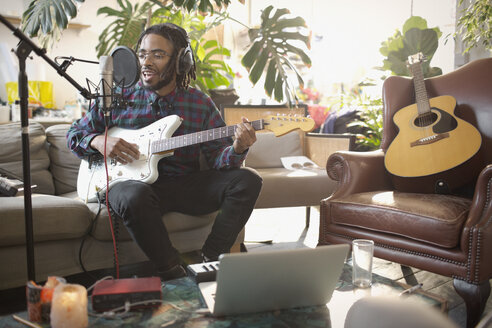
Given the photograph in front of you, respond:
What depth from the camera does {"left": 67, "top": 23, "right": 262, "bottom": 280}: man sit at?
5.15 feet

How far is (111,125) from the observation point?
74.9 inches

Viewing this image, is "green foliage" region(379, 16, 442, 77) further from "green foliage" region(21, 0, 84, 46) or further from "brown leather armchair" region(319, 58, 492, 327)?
"green foliage" region(21, 0, 84, 46)

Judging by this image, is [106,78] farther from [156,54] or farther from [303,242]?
[303,242]

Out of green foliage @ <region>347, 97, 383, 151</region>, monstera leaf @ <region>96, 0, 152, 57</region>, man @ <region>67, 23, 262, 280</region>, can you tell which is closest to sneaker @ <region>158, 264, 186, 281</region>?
man @ <region>67, 23, 262, 280</region>

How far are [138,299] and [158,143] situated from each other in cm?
86

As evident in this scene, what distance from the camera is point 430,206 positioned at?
1570 mm

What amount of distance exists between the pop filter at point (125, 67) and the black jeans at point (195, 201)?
1.40ft

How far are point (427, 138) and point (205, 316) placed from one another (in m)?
1.41

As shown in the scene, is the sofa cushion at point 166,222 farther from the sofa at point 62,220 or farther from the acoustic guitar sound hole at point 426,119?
the acoustic guitar sound hole at point 426,119

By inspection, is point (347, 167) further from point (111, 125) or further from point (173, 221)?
point (111, 125)

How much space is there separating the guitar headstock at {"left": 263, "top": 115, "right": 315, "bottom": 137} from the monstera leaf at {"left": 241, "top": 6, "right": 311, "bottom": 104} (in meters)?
1.03

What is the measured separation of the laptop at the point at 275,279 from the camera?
83cm

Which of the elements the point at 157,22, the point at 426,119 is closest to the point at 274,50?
the point at 157,22

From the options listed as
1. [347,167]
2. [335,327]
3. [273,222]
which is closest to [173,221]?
[347,167]
